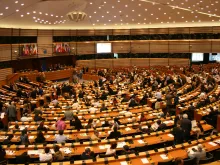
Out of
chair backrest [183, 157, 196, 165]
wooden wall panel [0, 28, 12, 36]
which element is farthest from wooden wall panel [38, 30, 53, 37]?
chair backrest [183, 157, 196, 165]

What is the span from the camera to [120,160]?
29.2 feet

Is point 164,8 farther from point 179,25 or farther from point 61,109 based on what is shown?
point 179,25

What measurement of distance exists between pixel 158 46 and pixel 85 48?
10684 mm

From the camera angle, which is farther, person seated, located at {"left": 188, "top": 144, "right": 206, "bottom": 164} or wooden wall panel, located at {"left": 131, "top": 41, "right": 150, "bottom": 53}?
wooden wall panel, located at {"left": 131, "top": 41, "right": 150, "bottom": 53}

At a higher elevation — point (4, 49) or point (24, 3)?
point (24, 3)

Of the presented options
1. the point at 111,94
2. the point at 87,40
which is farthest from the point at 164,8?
the point at 87,40

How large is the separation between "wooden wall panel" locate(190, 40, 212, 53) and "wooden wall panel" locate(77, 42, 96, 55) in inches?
558

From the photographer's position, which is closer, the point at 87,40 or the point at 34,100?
the point at 34,100

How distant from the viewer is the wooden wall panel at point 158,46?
3897 cm

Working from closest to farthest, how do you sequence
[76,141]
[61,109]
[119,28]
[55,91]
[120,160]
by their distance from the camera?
[120,160]
[76,141]
[61,109]
[55,91]
[119,28]

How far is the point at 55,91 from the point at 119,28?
1940 centimetres

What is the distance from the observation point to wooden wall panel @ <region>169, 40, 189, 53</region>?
125ft

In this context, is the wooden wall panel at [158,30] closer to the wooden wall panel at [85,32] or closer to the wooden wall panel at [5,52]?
the wooden wall panel at [85,32]

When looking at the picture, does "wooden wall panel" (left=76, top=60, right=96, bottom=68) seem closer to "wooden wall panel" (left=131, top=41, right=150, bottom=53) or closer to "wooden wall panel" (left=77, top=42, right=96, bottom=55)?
"wooden wall panel" (left=77, top=42, right=96, bottom=55)
